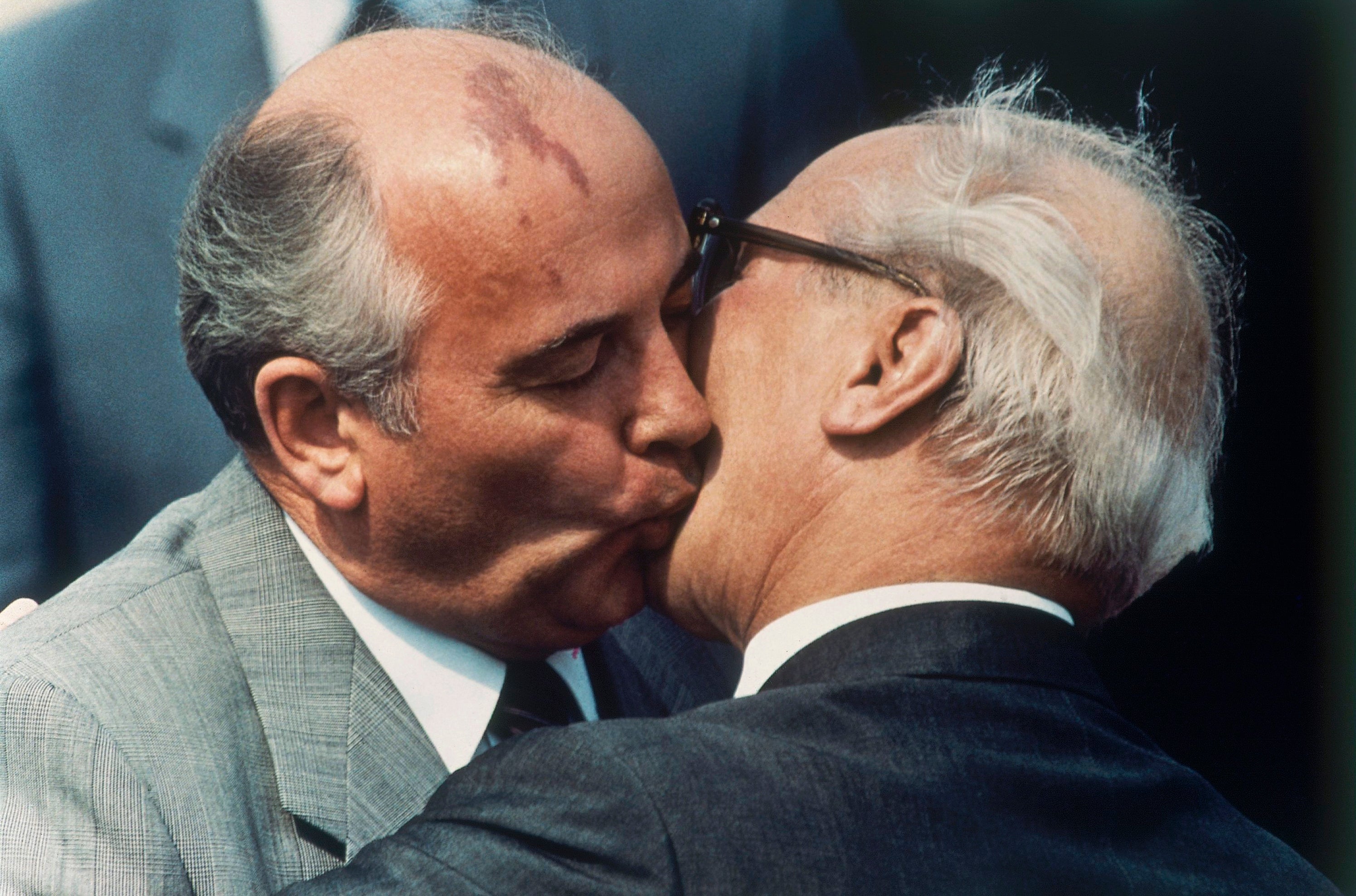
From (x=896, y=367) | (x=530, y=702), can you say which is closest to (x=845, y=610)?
(x=896, y=367)

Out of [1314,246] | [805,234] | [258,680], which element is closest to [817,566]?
[805,234]

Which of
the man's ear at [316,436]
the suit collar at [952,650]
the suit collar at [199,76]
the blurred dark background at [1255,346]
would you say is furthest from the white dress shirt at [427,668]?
the blurred dark background at [1255,346]

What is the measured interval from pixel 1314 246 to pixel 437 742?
2298mm

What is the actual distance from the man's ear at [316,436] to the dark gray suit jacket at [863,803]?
51 centimetres

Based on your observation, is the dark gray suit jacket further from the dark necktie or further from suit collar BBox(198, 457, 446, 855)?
the dark necktie

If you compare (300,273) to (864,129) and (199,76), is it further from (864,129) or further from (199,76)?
(864,129)

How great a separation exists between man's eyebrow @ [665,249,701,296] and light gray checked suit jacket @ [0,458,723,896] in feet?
2.36

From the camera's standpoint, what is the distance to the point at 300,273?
165cm

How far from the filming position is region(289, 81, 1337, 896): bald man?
4.33ft

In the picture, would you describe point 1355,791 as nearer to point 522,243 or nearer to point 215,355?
point 522,243

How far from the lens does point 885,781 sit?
4.43 feet

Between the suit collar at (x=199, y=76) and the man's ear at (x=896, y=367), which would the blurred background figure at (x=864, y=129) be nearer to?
the suit collar at (x=199, y=76)

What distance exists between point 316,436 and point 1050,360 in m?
1.06

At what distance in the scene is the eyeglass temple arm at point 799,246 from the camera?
1720 mm
